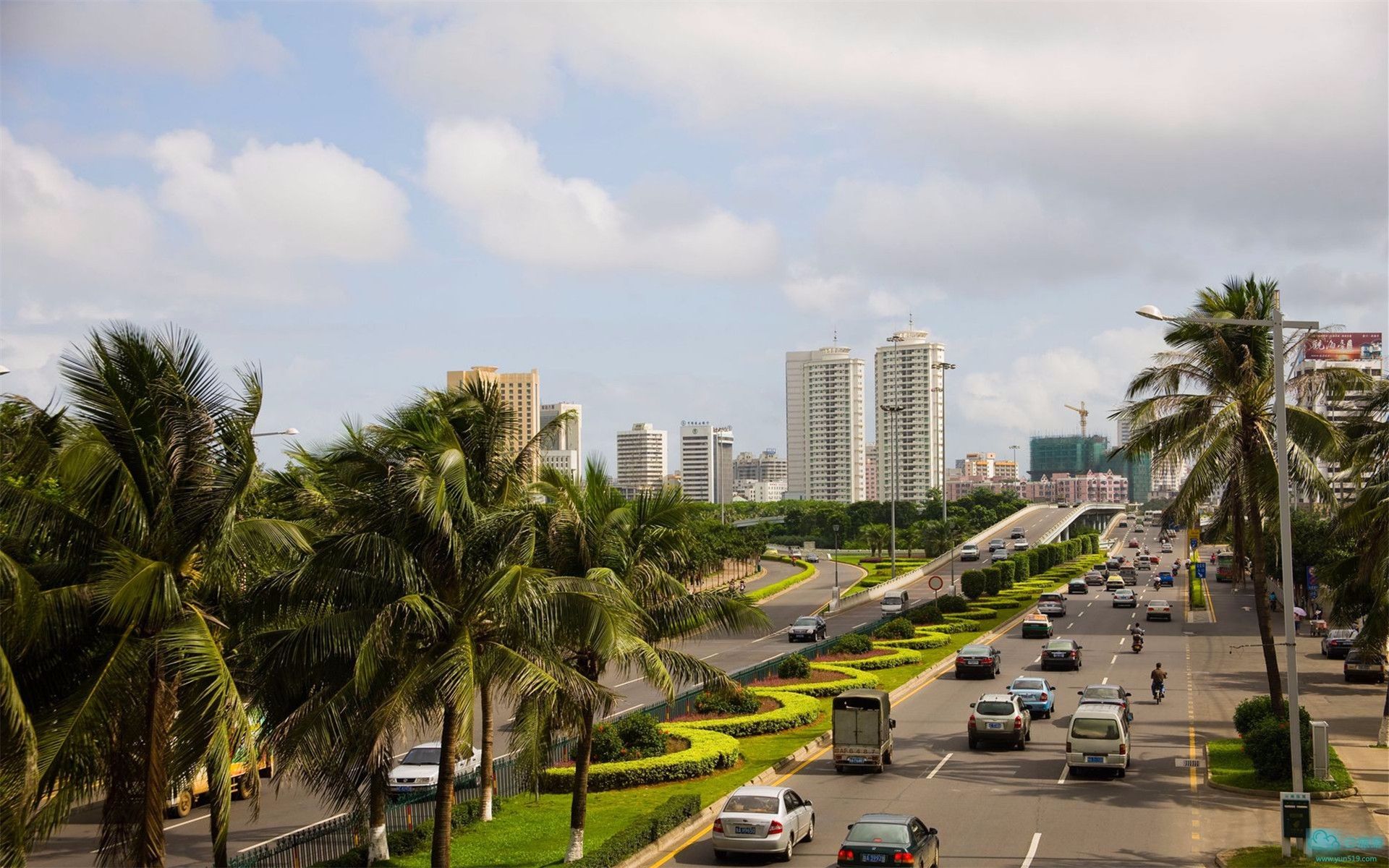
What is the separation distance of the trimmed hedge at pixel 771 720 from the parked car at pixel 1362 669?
21.0 metres

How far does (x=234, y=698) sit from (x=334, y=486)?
5.32 meters

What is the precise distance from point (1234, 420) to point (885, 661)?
83.0 feet

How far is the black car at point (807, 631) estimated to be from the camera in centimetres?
6431

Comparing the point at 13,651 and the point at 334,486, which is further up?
the point at 334,486

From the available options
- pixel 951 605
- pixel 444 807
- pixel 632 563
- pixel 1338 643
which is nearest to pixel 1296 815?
pixel 632 563

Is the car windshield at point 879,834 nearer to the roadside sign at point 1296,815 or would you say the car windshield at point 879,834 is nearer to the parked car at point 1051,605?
the roadside sign at point 1296,815

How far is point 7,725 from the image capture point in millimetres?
12328

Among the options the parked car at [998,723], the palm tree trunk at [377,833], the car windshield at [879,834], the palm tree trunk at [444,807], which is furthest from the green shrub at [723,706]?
the palm tree trunk at [444,807]

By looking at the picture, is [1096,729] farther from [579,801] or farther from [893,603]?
[893,603]

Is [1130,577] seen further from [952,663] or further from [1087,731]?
[1087,731]

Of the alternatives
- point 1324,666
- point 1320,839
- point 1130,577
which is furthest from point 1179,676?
point 1130,577

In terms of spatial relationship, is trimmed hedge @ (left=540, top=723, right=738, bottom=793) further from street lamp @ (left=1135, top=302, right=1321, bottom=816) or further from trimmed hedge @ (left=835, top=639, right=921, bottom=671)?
trimmed hedge @ (left=835, top=639, right=921, bottom=671)

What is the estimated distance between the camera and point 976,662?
48438mm

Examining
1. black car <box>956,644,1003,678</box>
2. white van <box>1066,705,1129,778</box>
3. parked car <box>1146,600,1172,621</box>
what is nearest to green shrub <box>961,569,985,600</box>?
parked car <box>1146,600,1172,621</box>
